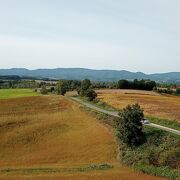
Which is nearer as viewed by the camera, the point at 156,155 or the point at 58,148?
the point at 156,155

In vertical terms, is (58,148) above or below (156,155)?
below

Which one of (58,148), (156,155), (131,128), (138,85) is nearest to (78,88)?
(138,85)

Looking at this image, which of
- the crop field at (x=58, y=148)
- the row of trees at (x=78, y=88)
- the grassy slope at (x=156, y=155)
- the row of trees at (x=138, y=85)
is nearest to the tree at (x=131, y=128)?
the grassy slope at (x=156, y=155)

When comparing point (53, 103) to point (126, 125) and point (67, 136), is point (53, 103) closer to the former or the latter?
point (67, 136)

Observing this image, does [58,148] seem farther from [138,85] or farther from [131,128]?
[138,85]

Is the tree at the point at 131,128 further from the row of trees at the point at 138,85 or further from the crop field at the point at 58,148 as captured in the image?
the row of trees at the point at 138,85

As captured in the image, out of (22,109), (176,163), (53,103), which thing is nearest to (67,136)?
(176,163)
